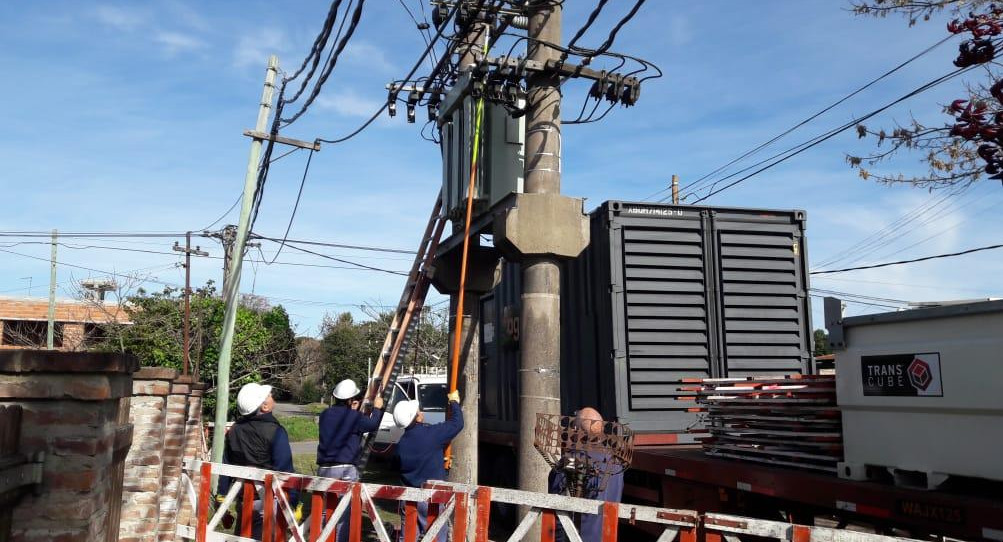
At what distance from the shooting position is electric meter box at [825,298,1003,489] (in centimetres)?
433

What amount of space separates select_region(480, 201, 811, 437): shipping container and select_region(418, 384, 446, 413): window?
7.68m

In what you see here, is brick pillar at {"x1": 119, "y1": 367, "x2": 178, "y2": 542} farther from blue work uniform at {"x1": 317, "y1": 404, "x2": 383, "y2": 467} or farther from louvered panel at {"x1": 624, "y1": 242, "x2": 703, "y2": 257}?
louvered panel at {"x1": 624, "y1": 242, "x2": 703, "y2": 257}

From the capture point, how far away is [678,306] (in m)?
8.67

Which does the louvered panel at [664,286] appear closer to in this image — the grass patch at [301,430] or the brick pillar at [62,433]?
the brick pillar at [62,433]

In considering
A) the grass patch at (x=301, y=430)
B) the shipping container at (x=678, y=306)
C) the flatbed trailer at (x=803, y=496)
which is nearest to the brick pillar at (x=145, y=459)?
the flatbed trailer at (x=803, y=496)

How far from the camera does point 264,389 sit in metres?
7.34

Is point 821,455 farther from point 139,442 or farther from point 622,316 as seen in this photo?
point 139,442

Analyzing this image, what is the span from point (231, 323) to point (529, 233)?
21.4ft

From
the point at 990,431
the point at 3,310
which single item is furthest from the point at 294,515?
the point at 3,310

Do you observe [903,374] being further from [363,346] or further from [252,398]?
[363,346]

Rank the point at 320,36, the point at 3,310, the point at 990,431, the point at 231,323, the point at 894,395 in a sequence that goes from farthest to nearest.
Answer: the point at 3,310, the point at 231,323, the point at 320,36, the point at 894,395, the point at 990,431

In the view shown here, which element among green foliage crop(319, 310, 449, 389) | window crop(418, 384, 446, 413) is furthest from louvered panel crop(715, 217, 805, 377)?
green foliage crop(319, 310, 449, 389)

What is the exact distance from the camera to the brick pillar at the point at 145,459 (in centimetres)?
559

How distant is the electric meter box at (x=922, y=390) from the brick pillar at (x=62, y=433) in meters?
4.24
